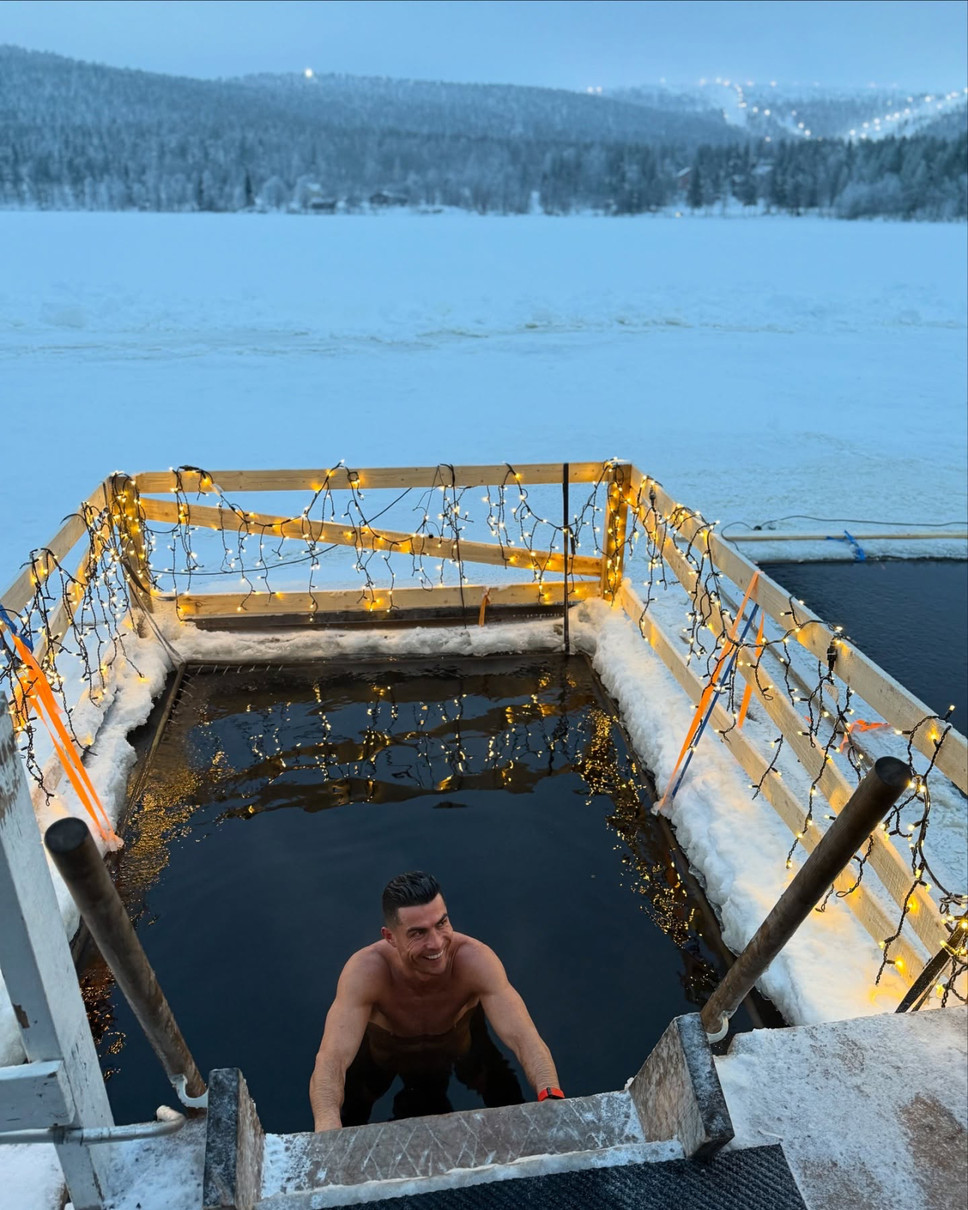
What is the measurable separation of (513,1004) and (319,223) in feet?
122

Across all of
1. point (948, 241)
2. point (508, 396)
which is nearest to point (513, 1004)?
point (508, 396)

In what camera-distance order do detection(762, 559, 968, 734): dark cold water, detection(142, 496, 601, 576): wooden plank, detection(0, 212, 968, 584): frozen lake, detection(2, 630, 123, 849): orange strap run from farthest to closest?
1. detection(0, 212, 968, 584): frozen lake
2. detection(762, 559, 968, 734): dark cold water
3. detection(142, 496, 601, 576): wooden plank
4. detection(2, 630, 123, 849): orange strap

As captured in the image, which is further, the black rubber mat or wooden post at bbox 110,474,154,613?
wooden post at bbox 110,474,154,613

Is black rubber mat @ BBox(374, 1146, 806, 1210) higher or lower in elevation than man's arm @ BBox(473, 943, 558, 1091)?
higher

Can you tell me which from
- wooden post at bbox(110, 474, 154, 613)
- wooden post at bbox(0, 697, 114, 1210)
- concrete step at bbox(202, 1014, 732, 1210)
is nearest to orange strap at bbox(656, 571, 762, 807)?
concrete step at bbox(202, 1014, 732, 1210)

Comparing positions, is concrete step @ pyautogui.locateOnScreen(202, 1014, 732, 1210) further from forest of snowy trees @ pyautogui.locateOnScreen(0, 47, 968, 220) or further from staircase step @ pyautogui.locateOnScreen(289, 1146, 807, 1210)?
forest of snowy trees @ pyautogui.locateOnScreen(0, 47, 968, 220)

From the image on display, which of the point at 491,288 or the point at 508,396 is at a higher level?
the point at 491,288

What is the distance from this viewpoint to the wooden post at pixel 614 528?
5926mm

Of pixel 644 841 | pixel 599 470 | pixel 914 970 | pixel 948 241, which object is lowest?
pixel 644 841

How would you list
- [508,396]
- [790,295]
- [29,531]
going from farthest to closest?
1. [790,295]
2. [508,396]
3. [29,531]

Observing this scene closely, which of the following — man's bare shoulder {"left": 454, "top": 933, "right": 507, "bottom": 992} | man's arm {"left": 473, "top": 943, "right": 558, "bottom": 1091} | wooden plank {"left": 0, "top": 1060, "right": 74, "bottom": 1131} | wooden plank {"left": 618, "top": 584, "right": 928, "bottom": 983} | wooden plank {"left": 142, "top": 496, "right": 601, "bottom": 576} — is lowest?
man's arm {"left": 473, "top": 943, "right": 558, "bottom": 1091}

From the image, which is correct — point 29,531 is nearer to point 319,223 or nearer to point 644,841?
point 644,841

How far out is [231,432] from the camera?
14281 mm

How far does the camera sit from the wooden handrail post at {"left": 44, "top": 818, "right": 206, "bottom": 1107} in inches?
58.1
